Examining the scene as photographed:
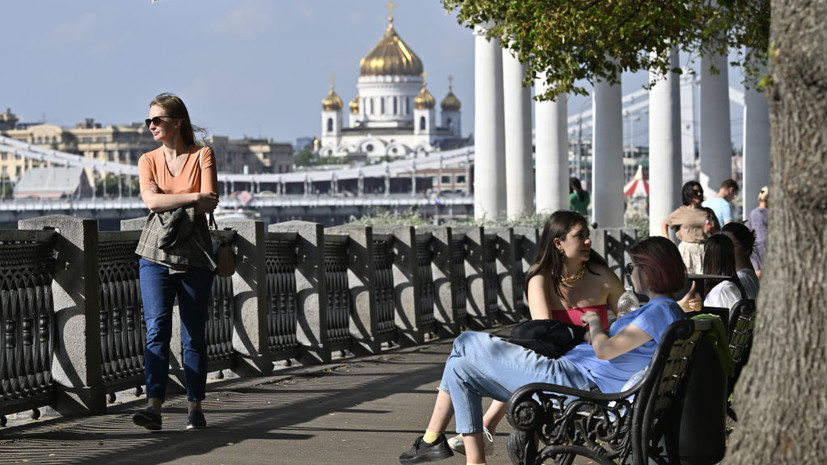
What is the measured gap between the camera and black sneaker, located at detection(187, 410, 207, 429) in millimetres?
7664

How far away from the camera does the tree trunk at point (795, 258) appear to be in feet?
13.1

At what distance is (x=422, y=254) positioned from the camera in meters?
15.2

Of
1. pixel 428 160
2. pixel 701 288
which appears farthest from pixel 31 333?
pixel 428 160

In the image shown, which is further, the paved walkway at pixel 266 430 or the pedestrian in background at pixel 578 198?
the pedestrian in background at pixel 578 198

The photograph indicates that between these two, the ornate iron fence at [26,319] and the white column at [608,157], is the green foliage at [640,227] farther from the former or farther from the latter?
the ornate iron fence at [26,319]

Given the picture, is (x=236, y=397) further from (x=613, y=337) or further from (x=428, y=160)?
(x=428, y=160)

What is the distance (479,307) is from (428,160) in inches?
6953

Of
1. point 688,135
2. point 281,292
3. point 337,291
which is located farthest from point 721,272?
point 688,135

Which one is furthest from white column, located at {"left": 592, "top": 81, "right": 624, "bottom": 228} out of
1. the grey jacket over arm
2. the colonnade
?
the grey jacket over arm

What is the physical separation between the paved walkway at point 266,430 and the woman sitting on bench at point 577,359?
93 cm

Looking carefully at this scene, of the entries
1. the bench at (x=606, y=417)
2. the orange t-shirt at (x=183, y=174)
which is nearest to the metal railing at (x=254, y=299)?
the orange t-shirt at (x=183, y=174)

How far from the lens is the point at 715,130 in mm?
29641

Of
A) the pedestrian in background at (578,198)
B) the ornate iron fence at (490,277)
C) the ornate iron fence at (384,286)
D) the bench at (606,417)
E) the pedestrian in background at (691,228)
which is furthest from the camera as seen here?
the pedestrian in background at (578,198)

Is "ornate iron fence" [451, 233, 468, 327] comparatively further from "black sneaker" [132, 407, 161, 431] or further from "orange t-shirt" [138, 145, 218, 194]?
"black sneaker" [132, 407, 161, 431]
